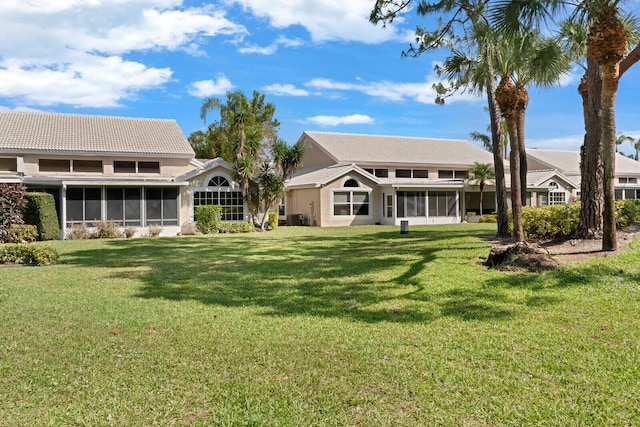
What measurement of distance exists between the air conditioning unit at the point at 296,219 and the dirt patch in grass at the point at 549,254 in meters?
19.9

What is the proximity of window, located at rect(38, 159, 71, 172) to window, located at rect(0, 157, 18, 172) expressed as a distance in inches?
48.2

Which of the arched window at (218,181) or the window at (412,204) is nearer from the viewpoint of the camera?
the arched window at (218,181)

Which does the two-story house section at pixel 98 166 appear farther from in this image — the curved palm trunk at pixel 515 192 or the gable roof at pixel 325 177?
the curved palm trunk at pixel 515 192

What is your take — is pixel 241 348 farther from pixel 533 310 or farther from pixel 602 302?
pixel 602 302

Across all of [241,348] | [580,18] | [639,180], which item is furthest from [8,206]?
[639,180]

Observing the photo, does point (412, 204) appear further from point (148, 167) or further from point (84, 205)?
point (84, 205)

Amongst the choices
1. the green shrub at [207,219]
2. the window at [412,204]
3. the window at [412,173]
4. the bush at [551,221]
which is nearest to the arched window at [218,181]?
the green shrub at [207,219]

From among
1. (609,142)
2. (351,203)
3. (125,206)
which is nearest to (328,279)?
(609,142)

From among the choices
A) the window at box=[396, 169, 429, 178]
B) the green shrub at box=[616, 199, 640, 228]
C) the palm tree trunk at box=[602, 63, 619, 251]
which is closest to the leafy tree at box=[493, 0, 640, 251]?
the palm tree trunk at box=[602, 63, 619, 251]

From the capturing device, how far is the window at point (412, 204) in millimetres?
31391

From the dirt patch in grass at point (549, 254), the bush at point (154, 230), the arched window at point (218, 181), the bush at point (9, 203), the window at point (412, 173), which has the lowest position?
the dirt patch in grass at point (549, 254)

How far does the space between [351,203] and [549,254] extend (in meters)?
20.0

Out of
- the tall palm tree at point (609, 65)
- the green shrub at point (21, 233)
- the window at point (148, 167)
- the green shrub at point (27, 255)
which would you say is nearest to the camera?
the tall palm tree at point (609, 65)

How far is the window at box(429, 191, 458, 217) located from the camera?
32.5 meters
